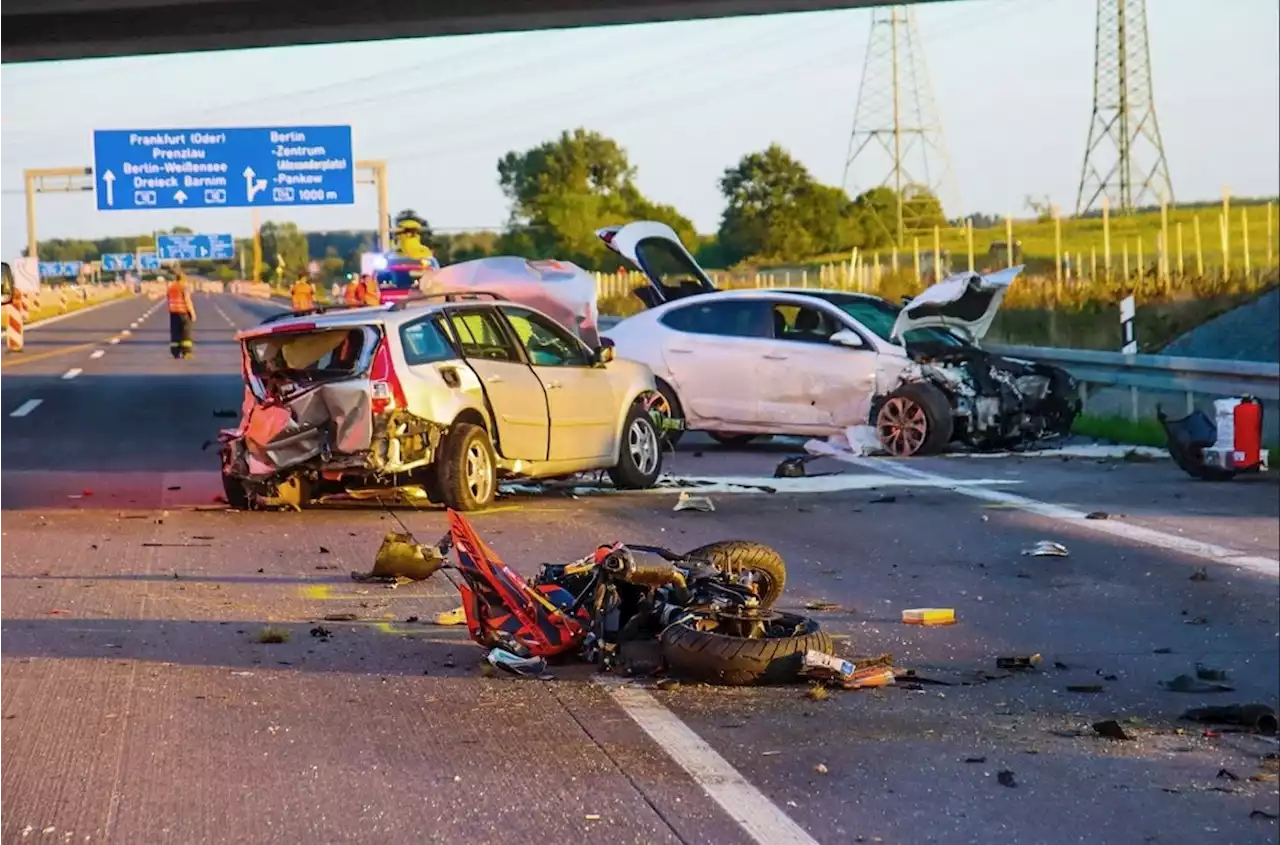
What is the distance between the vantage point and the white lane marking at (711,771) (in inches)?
213

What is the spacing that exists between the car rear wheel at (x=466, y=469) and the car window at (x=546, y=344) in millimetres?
666

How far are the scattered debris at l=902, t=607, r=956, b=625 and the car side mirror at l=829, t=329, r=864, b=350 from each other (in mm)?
8507

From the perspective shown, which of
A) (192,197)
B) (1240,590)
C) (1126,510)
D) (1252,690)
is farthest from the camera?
(1126,510)

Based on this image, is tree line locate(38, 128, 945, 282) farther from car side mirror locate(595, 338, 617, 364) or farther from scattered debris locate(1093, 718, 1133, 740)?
scattered debris locate(1093, 718, 1133, 740)

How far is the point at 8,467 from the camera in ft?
45.5

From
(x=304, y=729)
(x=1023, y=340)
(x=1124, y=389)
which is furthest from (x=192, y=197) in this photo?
(x=1023, y=340)

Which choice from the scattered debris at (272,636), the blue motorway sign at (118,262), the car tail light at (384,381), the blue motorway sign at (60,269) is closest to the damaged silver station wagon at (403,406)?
the car tail light at (384,381)

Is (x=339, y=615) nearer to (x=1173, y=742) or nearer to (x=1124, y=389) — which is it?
(x=1173, y=742)

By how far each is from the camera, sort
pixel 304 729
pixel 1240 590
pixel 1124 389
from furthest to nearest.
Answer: pixel 1124 389 → pixel 1240 590 → pixel 304 729

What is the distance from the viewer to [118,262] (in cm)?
947

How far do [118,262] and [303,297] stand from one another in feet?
12.9

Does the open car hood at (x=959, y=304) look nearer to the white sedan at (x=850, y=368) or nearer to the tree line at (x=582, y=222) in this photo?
the white sedan at (x=850, y=368)

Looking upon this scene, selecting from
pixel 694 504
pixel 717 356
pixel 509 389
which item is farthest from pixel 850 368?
pixel 509 389

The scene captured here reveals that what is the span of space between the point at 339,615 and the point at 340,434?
3495mm
